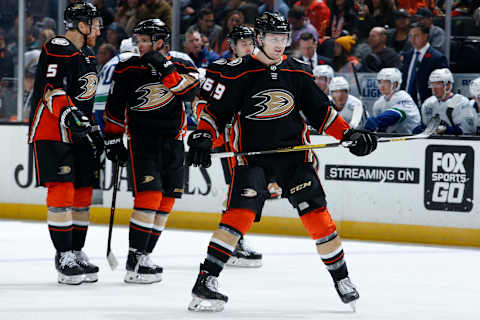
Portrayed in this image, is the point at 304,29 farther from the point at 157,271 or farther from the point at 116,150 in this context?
the point at 157,271

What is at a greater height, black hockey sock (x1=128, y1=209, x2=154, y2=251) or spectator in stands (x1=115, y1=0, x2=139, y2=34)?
spectator in stands (x1=115, y1=0, x2=139, y2=34)

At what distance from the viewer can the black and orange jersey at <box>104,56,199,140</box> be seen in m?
4.85

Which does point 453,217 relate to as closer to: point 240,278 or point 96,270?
point 240,278

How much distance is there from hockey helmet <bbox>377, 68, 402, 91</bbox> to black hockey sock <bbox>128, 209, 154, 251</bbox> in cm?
322

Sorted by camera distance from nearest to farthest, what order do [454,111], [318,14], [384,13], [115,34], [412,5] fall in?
[454,111]
[412,5]
[384,13]
[318,14]
[115,34]

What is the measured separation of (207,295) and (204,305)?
9cm

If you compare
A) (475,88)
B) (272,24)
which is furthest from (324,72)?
(272,24)

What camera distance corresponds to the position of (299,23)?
8.28m

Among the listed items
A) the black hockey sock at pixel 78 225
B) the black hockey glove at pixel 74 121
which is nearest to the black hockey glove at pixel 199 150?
the black hockey glove at pixel 74 121

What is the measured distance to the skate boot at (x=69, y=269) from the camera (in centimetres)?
473

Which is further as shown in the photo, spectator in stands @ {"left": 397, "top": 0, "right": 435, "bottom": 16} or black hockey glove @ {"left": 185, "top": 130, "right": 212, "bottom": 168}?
spectator in stands @ {"left": 397, "top": 0, "right": 435, "bottom": 16}

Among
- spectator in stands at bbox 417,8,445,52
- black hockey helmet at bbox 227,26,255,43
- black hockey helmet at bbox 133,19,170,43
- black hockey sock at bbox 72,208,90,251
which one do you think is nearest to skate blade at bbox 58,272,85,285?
black hockey sock at bbox 72,208,90,251

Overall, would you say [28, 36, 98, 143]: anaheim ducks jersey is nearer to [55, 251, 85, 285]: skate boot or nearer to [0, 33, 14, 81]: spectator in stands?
[55, 251, 85, 285]: skate boot

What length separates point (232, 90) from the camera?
4105 millimetres
